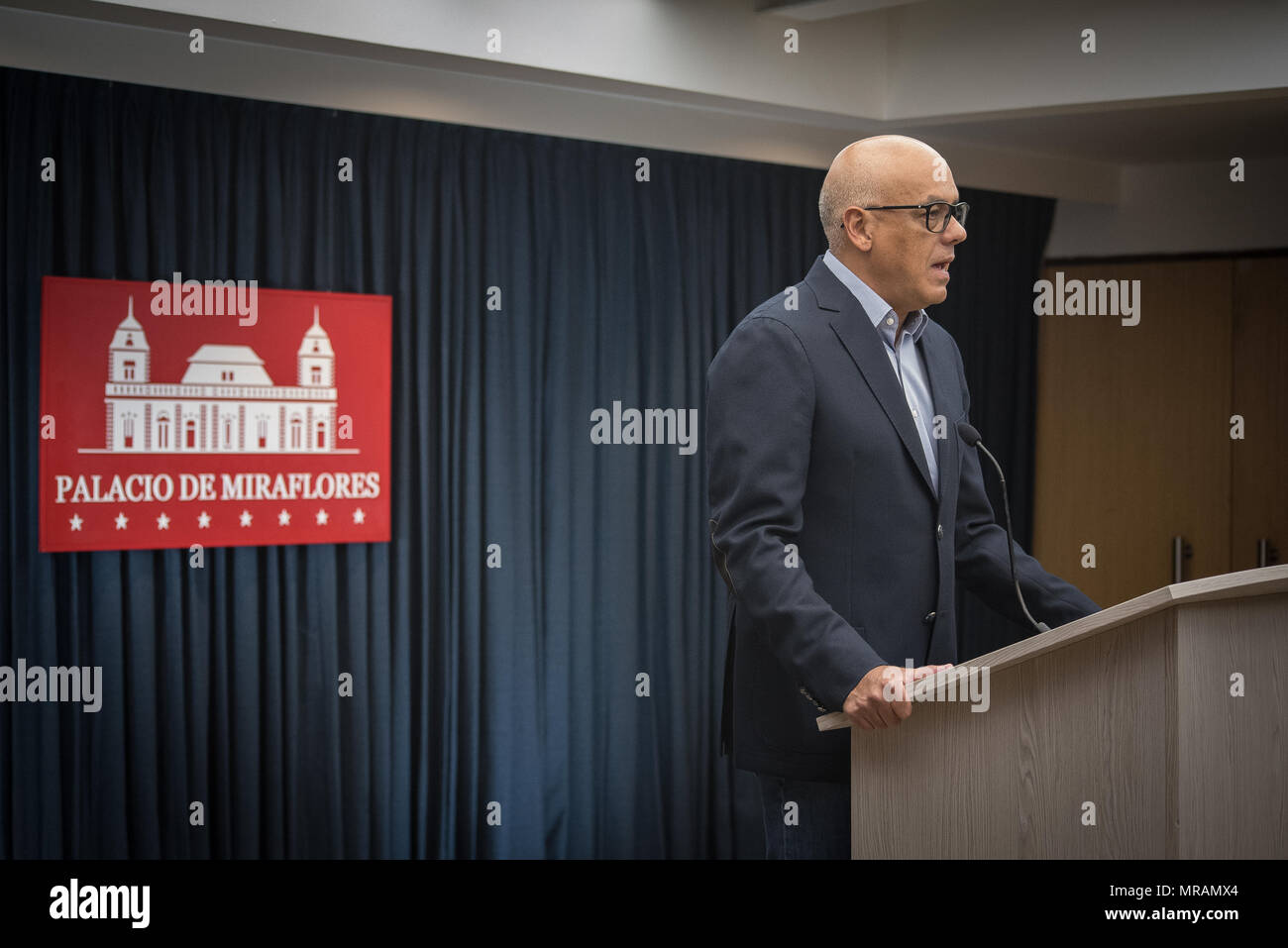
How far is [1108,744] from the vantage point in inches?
54.4

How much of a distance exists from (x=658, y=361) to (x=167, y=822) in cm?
193

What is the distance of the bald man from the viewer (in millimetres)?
1558

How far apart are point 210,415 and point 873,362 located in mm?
2040

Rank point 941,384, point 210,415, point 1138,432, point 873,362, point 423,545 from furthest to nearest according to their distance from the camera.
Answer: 1. point 1138,432
2. point 423,545
3. point 210,415
4. point 941,384
5. point 873,362

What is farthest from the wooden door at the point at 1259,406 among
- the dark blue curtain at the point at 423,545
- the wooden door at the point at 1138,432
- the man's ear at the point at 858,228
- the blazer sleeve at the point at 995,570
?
the man's ear at the point at 858,228

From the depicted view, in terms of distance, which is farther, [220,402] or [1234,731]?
[220,402]

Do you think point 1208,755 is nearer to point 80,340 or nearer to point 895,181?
point 895,181

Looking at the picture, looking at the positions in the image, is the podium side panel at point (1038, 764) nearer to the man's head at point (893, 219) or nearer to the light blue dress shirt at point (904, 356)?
the light blue dress shirt at point (904, 356)

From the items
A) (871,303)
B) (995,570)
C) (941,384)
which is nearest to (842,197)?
(871,303)

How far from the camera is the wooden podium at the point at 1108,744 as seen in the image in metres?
1.32

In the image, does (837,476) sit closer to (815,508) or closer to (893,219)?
(815,508)
